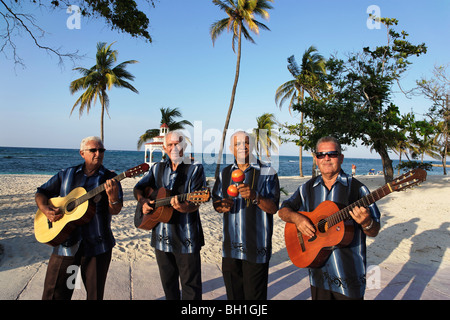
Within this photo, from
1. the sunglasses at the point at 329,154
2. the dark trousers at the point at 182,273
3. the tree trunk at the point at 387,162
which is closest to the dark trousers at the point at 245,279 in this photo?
the dark trousers at the point at 182,273

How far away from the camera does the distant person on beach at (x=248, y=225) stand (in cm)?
300

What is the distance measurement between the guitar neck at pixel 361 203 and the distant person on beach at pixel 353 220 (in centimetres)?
6

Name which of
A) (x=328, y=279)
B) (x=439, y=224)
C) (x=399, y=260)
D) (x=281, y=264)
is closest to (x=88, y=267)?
(x=328, y=279)

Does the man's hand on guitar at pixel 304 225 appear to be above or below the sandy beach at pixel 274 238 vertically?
above

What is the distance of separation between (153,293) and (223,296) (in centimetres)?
101

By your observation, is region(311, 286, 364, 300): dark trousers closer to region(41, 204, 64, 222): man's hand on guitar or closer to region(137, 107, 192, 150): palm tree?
region(41, 204, 64, 222): man's hand on guitar

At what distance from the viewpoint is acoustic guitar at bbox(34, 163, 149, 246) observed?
298cm

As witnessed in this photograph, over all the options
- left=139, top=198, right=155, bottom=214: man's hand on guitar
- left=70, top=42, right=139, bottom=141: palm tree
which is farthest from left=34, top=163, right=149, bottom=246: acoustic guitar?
left=70, top=42, right=139, bottom=141: palm tree

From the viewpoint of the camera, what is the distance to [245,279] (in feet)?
10.1

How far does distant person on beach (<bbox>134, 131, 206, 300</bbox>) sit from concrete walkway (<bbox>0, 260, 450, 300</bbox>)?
1103 millimetres

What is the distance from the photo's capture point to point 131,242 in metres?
6.92

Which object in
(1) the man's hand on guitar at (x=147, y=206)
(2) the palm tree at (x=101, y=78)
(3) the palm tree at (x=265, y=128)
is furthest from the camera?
(3) the palm tree at (x=265, y=128)

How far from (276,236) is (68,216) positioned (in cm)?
611

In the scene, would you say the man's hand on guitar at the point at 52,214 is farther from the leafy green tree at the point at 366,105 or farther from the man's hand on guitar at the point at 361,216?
the leafy green tree at the point at 366,105
